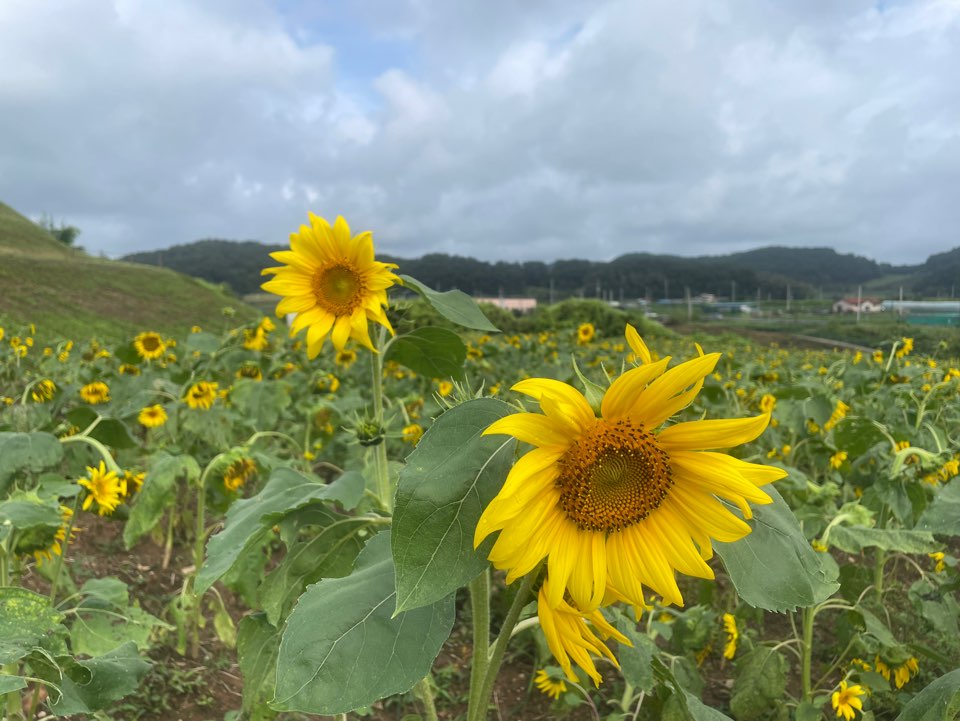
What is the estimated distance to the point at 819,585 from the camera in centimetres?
91

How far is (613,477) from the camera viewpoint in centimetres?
84

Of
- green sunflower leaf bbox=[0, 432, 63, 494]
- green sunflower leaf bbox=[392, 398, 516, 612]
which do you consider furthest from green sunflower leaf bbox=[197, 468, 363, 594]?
green sunflower leaf bbox=[0, 432, 63, 494]

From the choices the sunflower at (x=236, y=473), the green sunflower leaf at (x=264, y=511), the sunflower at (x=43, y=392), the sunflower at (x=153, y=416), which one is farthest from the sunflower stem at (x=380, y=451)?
the sunflower at (x=43, y=392)

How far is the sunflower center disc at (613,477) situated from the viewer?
2.62 feet

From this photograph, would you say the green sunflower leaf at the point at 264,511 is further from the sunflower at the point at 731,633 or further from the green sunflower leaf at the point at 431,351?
the sunflower at the point at 731,633

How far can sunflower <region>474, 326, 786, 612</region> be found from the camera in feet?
2.48

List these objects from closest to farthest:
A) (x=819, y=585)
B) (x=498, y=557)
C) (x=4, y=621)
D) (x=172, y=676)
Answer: (x=498, y=557)
(x=819, y=585)
(x=4, y=621)
(x=172, y=676)

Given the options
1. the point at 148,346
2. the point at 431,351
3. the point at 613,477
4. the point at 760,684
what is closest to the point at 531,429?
the point at 613,477

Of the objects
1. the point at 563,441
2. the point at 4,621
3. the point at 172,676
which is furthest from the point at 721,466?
the point at 172,676

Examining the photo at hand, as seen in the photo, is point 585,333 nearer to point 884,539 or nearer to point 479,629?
point 884,539

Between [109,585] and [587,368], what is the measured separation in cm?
538

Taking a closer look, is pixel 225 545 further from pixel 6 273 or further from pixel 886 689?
pixel 6 273

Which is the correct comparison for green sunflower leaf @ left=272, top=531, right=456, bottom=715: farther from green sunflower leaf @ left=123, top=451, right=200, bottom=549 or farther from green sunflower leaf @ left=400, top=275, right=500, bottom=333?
green sunflower leaf @ left=123, top=451, right=200, bottom=549

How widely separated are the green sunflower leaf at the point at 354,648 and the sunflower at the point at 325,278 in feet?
3.11
